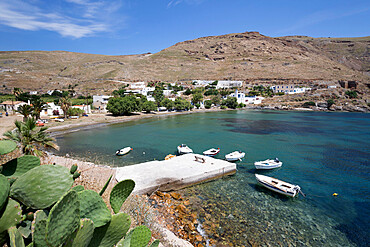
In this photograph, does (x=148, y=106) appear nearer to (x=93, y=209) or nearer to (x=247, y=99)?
(x=247, y=99)

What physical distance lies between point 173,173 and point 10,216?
505 inches

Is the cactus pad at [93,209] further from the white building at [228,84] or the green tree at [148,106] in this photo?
the white building at [228,84]

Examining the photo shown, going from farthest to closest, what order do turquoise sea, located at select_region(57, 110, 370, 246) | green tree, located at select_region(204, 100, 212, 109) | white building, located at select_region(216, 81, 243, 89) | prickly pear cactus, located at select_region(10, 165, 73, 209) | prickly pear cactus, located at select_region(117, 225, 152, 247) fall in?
1. white building, located at select_region(216, 81, 243, 89)
2. green tree, located at select_region(204, 100, 212, 109)
3. turquoise sea, located at select_region(57, 110, 370, 246)
4. prickly pear cactus, located at select_region(117, 225, 152, 247)
5. prickly pear cactus, located at select_region(10, 165, 73, 209)

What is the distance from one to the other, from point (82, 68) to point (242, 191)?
14821 cm

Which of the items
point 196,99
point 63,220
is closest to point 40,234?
point 63,220

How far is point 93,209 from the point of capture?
91.7 inches

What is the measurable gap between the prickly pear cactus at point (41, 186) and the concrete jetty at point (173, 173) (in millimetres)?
9790

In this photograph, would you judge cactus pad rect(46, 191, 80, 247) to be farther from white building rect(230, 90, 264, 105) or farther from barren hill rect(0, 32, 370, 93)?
white building rect(230, 90, 264, 105)

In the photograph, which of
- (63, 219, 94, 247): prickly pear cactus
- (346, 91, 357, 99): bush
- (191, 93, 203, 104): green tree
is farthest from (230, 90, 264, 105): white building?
(63, 219, 94, 247): prickly pear cactus

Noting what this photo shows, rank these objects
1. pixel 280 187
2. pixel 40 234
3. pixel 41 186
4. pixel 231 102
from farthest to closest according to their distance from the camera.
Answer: pixel 231 102 → pixel 280 187 → pixel 41 186 → pixel 40 234

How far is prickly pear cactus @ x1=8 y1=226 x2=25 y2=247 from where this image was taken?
5.82ft

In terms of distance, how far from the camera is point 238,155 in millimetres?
20812

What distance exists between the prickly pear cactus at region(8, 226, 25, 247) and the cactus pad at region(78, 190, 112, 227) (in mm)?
580

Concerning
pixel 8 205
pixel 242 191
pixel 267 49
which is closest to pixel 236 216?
pixel 242 191
